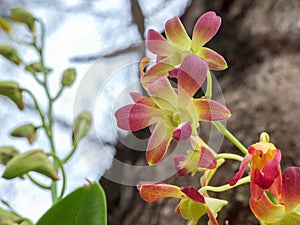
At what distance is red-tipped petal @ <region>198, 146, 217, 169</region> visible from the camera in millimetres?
313

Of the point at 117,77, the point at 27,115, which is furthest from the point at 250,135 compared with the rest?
the point at 27,115

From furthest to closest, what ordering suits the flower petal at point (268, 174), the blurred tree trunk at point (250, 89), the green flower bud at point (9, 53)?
1. the blurred tree trunk at point (250, 89)
2. the green flower bud at point (9, 53)
3. the flower petal at point (268, 174)

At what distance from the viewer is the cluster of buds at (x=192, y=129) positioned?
30 centimetres

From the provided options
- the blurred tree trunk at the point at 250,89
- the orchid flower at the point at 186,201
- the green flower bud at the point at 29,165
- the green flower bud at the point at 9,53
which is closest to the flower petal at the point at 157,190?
the orchid flower at the point at 186,201

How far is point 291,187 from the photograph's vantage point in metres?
0.29

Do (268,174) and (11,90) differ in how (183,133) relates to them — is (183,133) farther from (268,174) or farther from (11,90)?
→ (11,90)

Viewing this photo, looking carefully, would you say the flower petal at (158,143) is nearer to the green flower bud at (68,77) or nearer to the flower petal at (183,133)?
the flower petal at (183,133)

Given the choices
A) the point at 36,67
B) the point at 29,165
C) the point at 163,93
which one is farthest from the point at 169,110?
the point at 36,67

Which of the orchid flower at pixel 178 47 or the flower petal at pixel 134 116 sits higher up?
the orchid flower at pixel 178 47

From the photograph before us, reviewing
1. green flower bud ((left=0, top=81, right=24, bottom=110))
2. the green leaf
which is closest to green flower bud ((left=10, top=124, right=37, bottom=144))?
green flower bud ((left=0, top=81, right=24, bottom=110))

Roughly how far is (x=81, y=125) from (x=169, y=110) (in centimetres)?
14

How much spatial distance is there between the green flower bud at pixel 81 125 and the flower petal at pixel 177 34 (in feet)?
0.44

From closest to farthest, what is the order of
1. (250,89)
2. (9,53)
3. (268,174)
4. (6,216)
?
(268,174), (6,216), (9,53), (250,89)

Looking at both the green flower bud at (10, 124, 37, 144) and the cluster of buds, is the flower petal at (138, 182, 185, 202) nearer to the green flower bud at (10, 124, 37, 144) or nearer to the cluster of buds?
the cluster of buds
